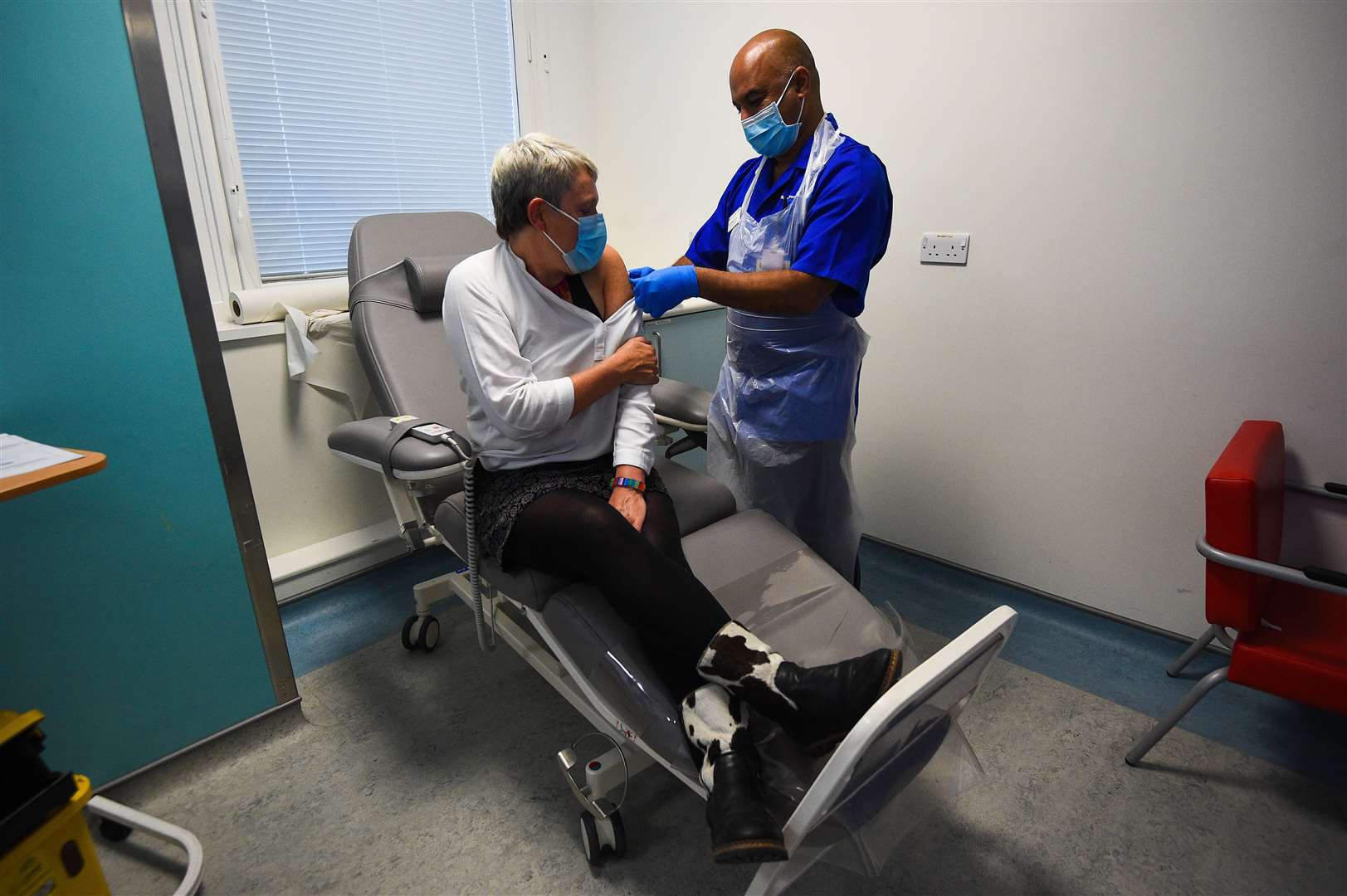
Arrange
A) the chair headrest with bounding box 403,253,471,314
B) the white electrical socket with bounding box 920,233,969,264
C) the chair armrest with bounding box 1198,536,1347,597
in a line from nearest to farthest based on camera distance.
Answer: the chair armrest with bounding box 1198,536,1347,597
the chair headrest with bounding box 403,253,471,314
the white electrical socket with bounding box 920,233,969,264

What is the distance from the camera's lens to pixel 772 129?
147 centimetres

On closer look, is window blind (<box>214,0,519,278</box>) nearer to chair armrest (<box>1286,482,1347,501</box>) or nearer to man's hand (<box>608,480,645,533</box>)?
man's hand (<box>608,480,645,533</box>)

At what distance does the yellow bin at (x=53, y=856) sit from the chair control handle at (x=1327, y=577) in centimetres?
213

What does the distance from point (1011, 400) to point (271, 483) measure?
→ 7.13 ft

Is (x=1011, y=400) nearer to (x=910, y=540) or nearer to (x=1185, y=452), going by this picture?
(x=1185, y=452)

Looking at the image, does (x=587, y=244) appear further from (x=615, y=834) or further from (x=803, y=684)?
(x=615, y=834)

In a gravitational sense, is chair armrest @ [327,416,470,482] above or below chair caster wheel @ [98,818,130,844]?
above

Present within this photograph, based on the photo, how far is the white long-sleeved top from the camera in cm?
132

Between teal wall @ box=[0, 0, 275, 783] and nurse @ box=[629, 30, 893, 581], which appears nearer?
teal wall @ box=[0, 0, 275, 783]

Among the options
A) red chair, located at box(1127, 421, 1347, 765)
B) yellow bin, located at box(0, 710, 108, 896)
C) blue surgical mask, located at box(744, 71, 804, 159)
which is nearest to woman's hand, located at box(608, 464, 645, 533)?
blue surgical mask, located at box(744, 71, 804, 159)

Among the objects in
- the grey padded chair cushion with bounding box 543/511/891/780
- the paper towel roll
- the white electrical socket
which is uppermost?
the white electrical socket

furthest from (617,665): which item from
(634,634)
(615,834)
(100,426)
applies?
(100,426)

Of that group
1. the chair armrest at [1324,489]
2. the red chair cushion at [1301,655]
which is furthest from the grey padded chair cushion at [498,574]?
the chair armrest at [1324,489]

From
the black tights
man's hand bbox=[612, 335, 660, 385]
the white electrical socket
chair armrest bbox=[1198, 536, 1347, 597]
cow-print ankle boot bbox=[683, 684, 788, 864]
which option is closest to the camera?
cow-print ankle boot bbox=[683, 684, 788, 864]
